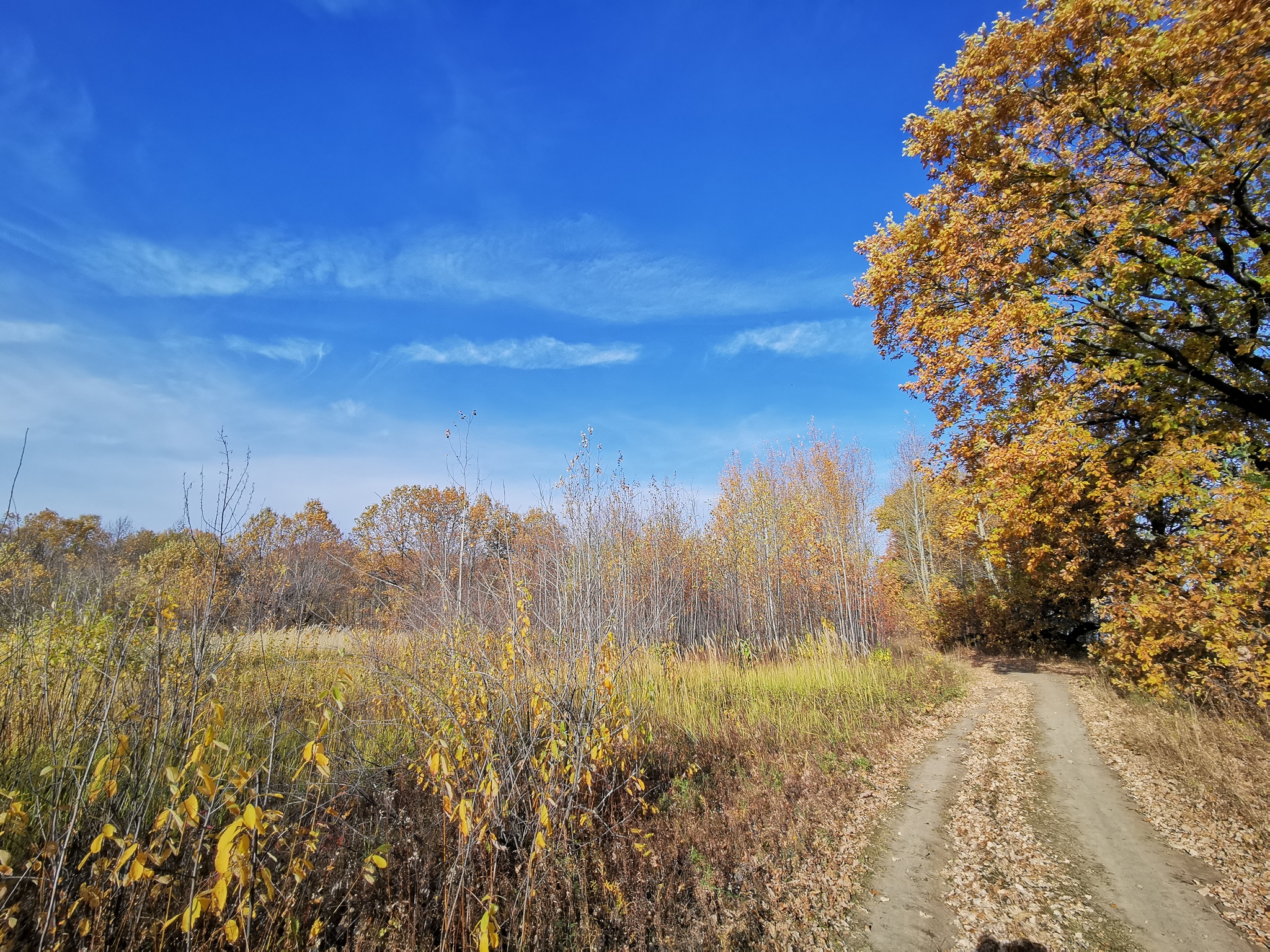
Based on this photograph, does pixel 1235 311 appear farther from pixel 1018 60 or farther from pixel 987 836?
pixel 987 836

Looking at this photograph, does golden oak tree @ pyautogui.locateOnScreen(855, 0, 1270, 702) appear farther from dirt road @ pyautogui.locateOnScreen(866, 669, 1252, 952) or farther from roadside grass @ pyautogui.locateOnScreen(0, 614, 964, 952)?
roadside grass @ pyautogui.locateOnScreen(0, 614, 964, 952)

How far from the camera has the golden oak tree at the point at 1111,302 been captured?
7.62m

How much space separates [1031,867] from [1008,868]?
0.67ft

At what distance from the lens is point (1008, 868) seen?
429 cm

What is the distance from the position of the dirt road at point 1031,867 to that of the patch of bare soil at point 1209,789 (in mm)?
149

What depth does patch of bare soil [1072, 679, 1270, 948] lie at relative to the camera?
3912 mm

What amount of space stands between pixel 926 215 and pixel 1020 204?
4.86ft

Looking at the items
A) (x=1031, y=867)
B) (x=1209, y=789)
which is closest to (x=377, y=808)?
(x=1031, y=867)

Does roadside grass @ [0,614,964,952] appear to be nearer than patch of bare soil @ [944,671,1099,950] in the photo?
Yes

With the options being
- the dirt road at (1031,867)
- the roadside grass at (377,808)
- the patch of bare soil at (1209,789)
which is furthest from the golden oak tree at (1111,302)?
the roadside grass at (377,808)

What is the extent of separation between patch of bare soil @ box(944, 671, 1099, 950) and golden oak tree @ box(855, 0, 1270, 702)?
3521 millimetres

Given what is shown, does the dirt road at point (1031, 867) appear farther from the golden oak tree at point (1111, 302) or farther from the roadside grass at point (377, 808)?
the golden oak tree at point (1111, 302)

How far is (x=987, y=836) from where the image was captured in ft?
15.7

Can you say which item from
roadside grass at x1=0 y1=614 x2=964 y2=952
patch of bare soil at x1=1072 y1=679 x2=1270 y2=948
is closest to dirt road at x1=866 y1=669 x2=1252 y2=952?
patch of bare soil at x1=1072 y1=679 x2=1270 y2=948
